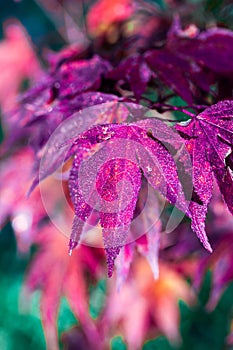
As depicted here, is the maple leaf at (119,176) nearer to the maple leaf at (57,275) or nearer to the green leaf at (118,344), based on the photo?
the maple leaf at (57,275)

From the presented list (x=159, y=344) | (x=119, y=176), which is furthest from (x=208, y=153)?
(x=159, y=344)

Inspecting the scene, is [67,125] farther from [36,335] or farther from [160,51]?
[36,335]

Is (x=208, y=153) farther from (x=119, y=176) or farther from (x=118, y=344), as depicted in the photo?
(x=118, y=344)

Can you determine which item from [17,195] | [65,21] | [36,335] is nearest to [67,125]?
[17,195]

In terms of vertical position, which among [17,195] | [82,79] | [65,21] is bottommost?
[17,195]

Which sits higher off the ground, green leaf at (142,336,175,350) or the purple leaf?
the purple leaf

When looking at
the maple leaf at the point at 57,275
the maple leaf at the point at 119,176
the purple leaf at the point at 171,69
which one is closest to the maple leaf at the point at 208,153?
the maple leaf at the point at 119,176

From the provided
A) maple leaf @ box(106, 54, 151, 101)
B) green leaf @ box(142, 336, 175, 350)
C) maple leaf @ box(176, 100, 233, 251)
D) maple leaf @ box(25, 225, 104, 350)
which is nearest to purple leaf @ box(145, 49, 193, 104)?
maple leaf @ box(106, 54, 151, 101)

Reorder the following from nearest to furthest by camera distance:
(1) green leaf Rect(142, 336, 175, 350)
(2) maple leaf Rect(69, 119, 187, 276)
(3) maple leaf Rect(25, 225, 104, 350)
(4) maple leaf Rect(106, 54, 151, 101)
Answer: (2) maple leaf Rect(69, 119, 187, 276) → (4) maple leaf Rect(106, 54, 151, 101) → (3) maple leaf Rect(25, 225, 104, 350) → (1) green leaf Rect(142, 336, 175, 350)

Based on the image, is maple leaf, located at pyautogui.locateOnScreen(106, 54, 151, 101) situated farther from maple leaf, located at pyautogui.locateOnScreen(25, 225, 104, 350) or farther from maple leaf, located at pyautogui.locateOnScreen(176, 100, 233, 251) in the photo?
maple leaf, located at pyautogui.locateOnScreen(25, 225, 104, 350)
